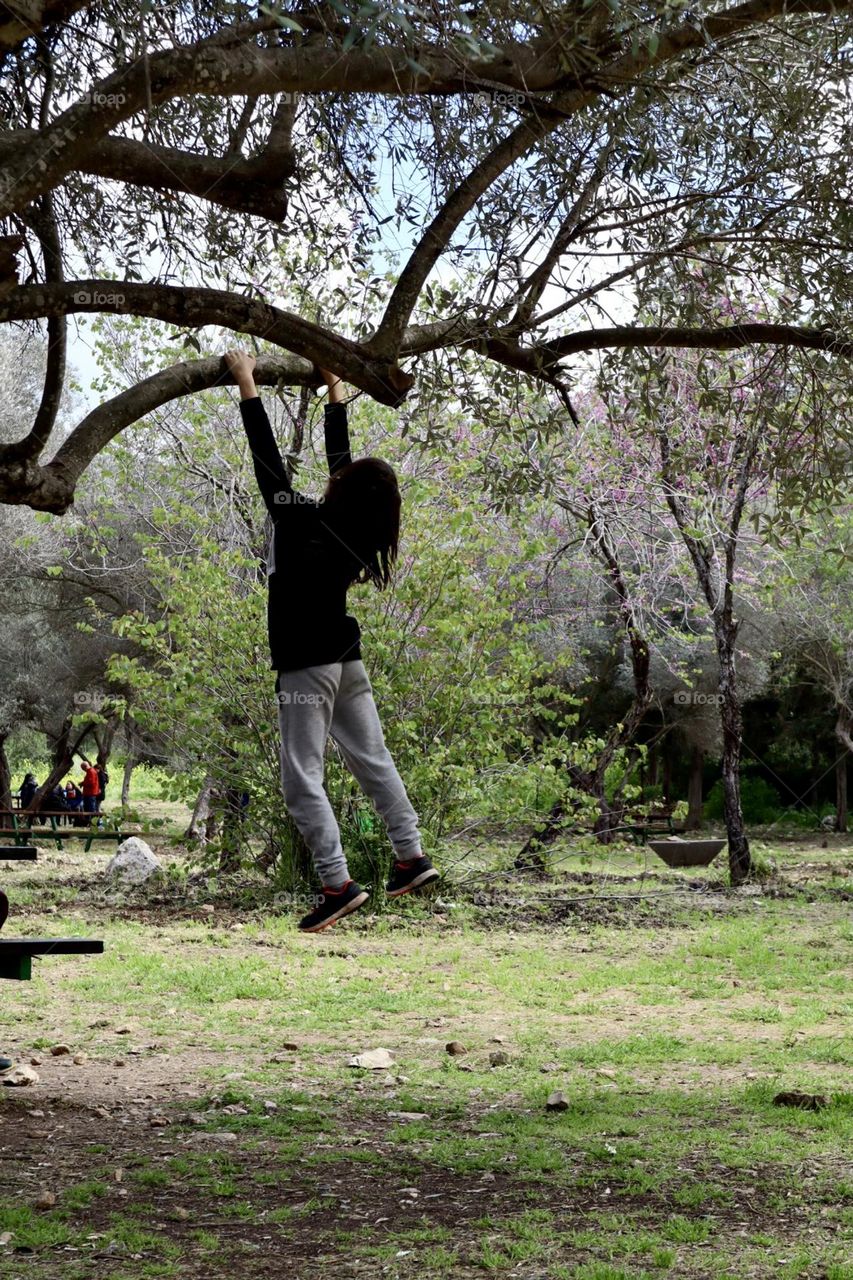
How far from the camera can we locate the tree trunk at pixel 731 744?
15.9 meters

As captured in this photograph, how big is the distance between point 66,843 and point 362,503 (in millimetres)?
22147

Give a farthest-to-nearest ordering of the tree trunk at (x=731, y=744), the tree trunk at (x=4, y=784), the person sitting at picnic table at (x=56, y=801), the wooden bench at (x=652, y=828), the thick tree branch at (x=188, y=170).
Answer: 1. the tree trunk at (x=4, y=784)
2. the person sitting at picnic table at (x=56, y=801)
3. the wooden bench at (x=652, y=828)
4. the tree trunk at (x=731, y=744)
5. the thick tree branch at (x=188, y=170)

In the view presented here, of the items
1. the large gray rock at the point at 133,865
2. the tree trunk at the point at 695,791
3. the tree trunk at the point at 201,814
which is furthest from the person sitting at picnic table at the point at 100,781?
the tree trunk at the point at 695,791

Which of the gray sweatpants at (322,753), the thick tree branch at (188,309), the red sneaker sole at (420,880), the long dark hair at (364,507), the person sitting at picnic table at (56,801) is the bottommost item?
the person sitting at picnic table at (56,801)

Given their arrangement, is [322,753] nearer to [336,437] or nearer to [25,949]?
[336,437]

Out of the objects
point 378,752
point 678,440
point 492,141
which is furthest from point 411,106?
point 678,440

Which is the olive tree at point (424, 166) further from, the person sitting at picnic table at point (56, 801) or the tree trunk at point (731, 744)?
the person sitting at picnic table at point (56, 801)

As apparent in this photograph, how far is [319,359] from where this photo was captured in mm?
5051

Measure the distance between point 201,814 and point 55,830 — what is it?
3.11 meters

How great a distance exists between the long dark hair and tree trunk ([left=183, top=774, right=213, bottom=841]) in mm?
9370

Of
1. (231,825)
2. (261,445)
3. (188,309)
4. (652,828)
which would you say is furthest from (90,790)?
(261,445)

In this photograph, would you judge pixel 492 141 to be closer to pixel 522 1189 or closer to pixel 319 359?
pixel 319 359

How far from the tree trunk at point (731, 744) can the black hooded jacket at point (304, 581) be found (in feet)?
40.4

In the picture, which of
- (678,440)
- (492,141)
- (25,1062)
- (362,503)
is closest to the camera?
(362,503)
